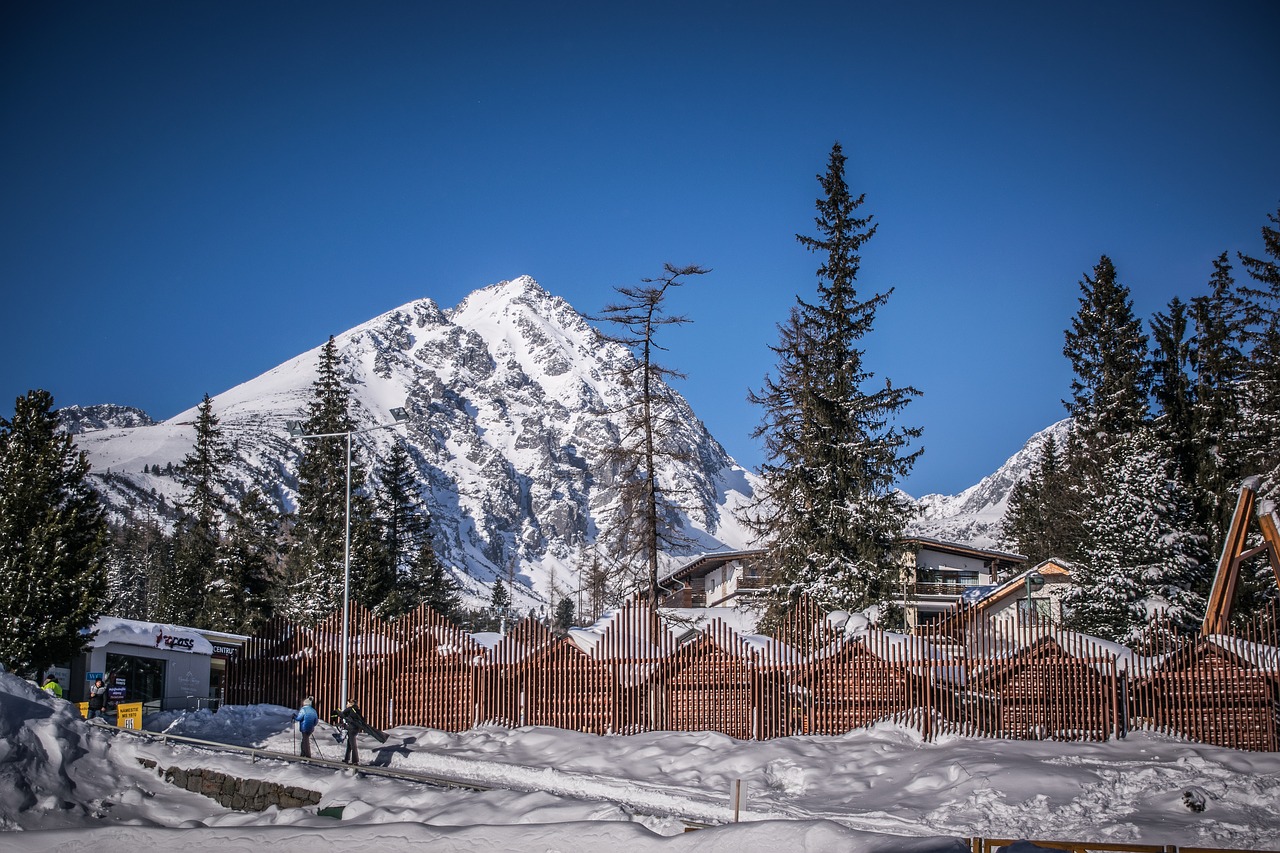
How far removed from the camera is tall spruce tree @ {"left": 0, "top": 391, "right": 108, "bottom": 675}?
2906cm

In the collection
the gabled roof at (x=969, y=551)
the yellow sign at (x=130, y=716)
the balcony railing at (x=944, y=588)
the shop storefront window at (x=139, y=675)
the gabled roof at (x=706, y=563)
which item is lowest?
the shop storefront window at (x=139, y=675)

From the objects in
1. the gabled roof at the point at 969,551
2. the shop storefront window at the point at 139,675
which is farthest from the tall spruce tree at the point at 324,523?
the gabled roof at the point at 969,551

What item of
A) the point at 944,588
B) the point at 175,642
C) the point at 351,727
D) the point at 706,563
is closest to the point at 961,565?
the point at 944,588

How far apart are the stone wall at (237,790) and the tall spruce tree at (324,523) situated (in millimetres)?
25289

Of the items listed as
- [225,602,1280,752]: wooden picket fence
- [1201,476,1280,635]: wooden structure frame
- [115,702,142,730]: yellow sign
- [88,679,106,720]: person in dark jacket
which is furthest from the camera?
[88,679,106,720]: person in dark jacket

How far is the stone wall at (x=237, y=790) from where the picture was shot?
61.5ft

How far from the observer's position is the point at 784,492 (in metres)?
33.7

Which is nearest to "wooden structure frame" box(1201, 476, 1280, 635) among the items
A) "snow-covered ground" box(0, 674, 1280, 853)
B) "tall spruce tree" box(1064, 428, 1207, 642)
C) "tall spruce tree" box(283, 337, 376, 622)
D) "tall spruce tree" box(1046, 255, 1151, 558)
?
"snow-covered ground" box(0, 674, 1280, 853)

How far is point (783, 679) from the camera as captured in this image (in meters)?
23.9

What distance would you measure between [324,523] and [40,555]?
21.5 m

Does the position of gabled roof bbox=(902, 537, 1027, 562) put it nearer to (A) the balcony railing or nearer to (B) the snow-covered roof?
(A) the balcony railing

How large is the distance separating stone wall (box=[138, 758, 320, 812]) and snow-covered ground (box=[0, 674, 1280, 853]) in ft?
0.56

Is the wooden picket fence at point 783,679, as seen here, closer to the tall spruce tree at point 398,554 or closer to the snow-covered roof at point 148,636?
the snow-covered roof at point 148,636

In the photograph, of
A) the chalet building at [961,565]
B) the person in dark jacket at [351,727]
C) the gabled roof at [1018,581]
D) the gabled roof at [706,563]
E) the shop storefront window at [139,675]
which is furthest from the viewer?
the gabled roof at [706,563]
